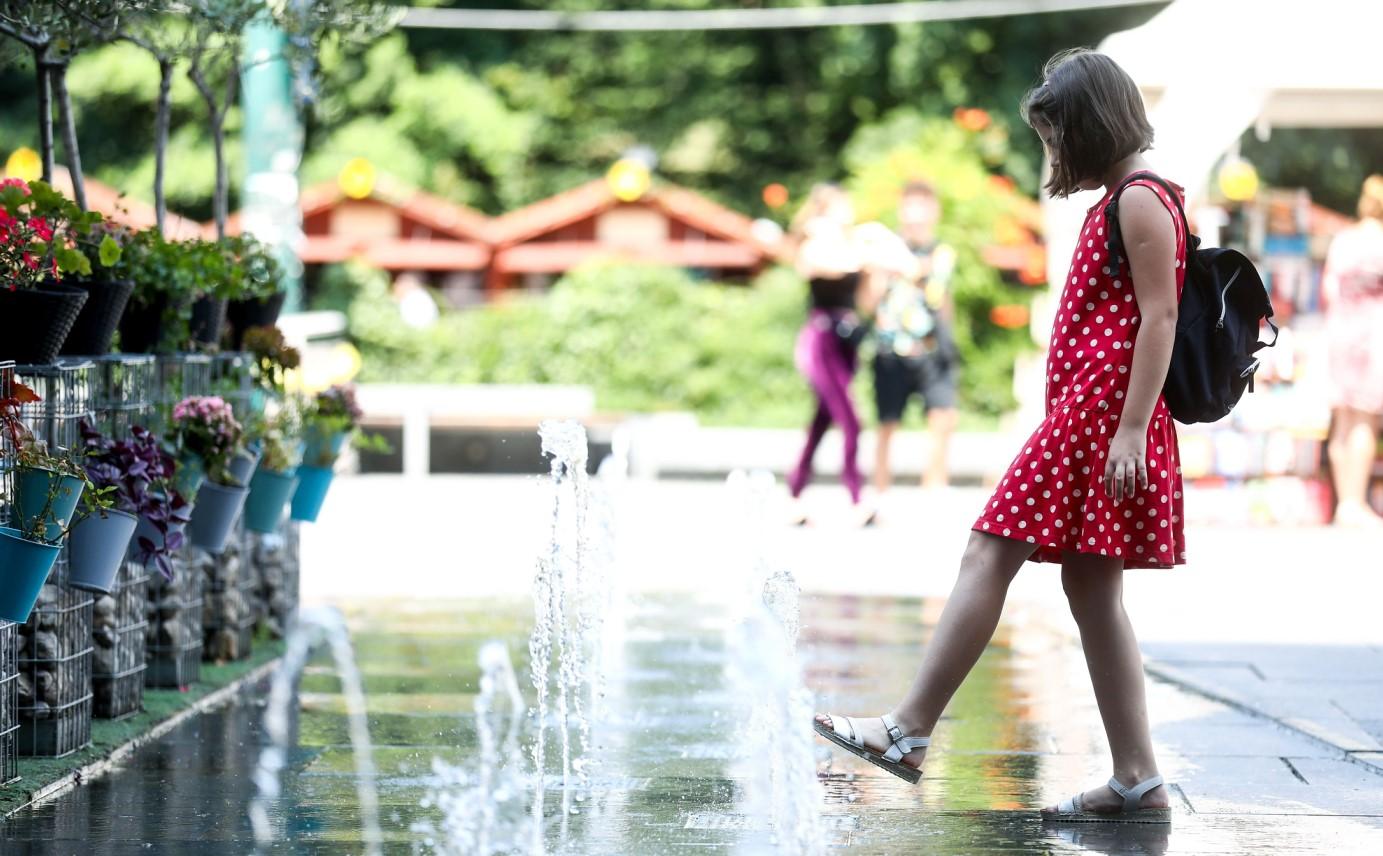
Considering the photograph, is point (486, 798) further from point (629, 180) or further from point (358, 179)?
point (629, 180)

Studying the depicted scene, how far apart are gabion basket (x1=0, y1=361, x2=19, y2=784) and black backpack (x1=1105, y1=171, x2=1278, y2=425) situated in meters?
2.45

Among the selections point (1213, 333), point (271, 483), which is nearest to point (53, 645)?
point (271, 483)

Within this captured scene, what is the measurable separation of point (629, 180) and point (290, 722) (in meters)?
20.2

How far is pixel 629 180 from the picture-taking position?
2527 cm

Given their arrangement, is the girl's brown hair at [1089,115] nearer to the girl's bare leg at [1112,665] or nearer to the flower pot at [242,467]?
the girl's bare leg at [1112,665]

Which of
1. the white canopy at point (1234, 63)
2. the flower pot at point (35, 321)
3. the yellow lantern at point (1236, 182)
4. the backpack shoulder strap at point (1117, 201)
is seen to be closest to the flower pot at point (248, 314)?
the flower pot at point (35, 321)

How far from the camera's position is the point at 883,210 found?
65.6 feet

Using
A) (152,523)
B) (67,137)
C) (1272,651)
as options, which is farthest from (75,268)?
(1272,651)

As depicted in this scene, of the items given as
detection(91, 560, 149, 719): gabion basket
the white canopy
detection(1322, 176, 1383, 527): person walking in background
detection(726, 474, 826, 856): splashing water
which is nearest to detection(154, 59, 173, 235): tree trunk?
detection(91, 560, 149, 719): gabion basket

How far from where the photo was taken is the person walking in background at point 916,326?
1143cm

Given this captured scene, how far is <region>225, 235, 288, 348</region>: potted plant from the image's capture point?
6.53m

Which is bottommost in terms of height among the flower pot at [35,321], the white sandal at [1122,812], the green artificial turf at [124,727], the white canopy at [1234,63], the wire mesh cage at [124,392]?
the white sandal at [1122,812]

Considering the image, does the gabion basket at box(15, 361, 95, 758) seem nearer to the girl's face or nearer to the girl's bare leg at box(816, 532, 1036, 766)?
the girl's bare leg at box(816, 532, 1036, 766)

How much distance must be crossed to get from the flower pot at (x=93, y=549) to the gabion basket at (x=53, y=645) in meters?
0.16
